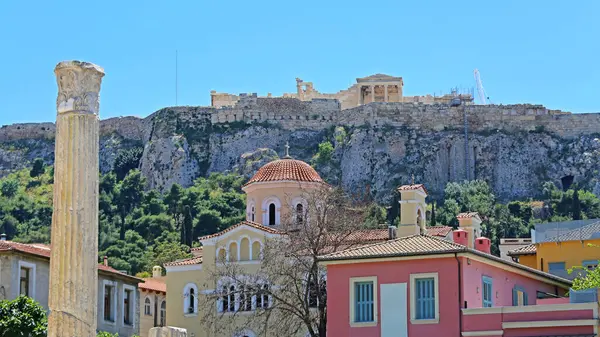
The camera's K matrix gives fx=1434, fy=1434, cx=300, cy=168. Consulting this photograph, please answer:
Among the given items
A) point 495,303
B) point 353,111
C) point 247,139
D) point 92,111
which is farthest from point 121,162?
point 92,111

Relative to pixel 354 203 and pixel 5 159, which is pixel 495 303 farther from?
pixel 5 159

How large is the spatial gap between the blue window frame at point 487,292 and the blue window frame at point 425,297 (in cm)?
165

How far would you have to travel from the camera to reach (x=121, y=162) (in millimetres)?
131375

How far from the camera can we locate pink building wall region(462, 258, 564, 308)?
3728cm

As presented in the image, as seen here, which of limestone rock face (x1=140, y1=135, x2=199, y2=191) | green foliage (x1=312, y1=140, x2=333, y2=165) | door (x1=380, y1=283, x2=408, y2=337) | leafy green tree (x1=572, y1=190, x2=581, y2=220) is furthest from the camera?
limestone rock face (x1=140, y1=135, x2=199, y2=191)

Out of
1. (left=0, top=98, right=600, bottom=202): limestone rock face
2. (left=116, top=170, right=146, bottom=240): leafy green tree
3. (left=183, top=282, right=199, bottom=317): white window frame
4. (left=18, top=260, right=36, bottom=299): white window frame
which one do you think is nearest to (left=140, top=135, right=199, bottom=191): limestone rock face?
(left=0, top=98, right=600, bottom=202): limestone rock face

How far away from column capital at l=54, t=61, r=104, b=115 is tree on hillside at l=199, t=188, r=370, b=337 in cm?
2146

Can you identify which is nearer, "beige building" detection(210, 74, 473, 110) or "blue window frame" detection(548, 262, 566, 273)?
"blue window frame" detection(548, 262, 566, 273)

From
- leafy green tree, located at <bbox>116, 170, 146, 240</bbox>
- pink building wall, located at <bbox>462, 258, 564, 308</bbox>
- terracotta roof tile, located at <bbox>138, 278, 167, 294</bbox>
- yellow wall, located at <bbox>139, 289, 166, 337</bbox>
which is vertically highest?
leafy green tree, located at <bbox>116, 170, 146, 240</bbox>

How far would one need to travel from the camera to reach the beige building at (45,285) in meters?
45.6

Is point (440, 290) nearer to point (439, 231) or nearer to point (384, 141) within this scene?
point (439, 231)

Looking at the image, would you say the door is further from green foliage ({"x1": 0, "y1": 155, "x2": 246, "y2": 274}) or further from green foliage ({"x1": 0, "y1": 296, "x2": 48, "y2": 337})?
green foliage ({"x1": 0, "y1": 155, "x2": 246, "y2": 274})

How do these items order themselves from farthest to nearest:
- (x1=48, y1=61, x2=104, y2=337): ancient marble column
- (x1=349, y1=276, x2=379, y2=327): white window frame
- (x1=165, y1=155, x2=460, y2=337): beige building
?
(x1=165, y1=155, x2=460, y2=337): beige building < (x1=349, y1=276, x2=379, y2=327): white window frame < (x1=48, y1=61, x2=104, y2=337): ancient marble column

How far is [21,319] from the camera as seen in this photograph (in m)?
39.9
